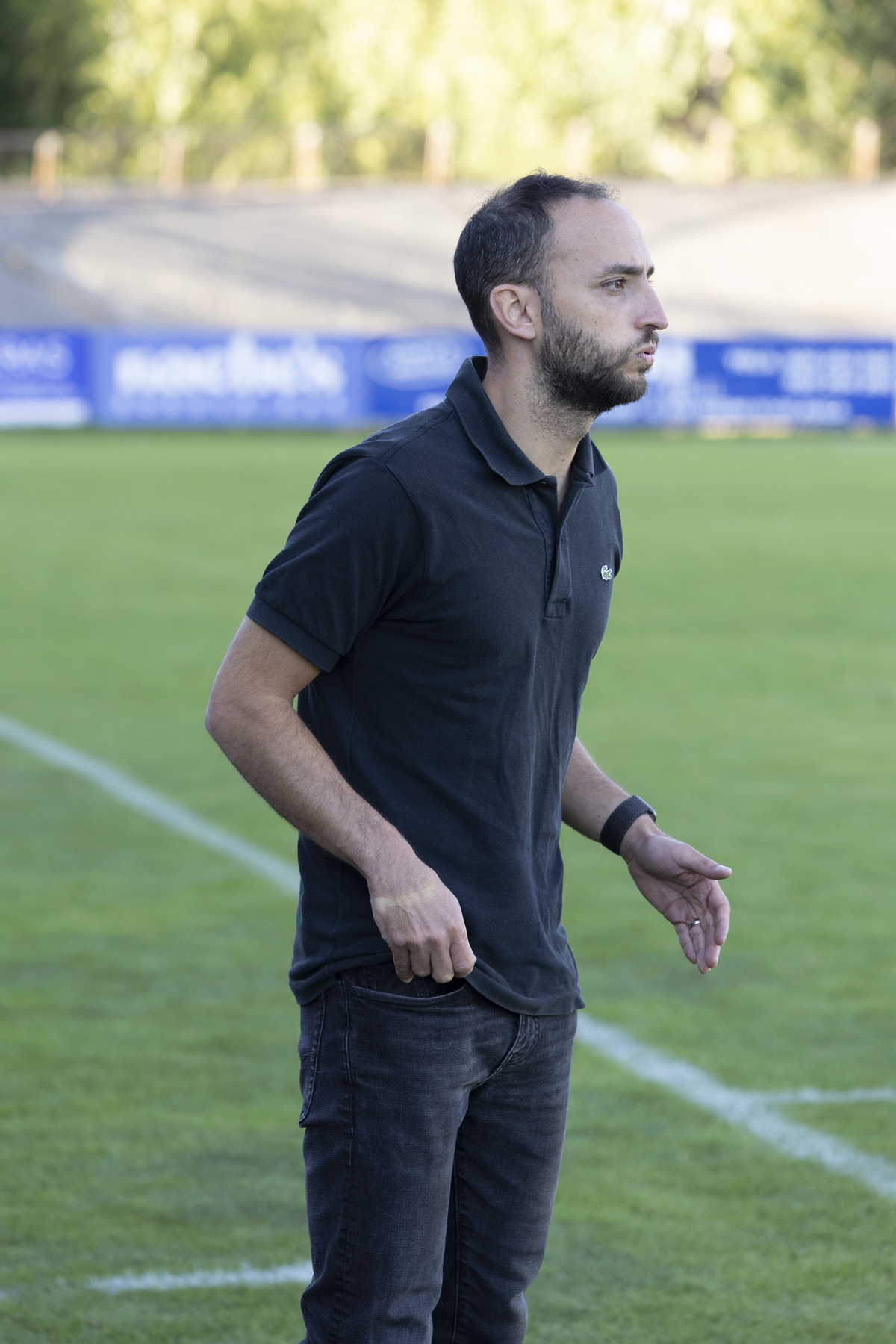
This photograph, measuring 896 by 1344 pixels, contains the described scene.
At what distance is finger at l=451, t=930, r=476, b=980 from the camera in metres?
2.69

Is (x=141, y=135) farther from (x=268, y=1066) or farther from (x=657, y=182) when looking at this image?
(x=268, y=1066)

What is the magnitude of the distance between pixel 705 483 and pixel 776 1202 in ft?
66.3

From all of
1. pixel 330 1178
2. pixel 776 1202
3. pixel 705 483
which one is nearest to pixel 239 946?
pixel 776 1202

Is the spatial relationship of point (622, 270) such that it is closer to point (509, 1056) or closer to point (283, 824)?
point (509, 1056)

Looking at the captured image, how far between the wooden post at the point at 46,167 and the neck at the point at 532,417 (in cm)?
4096

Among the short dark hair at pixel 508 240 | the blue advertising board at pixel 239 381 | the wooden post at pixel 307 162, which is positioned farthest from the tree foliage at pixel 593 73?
the short dark hair at pixel 508 240

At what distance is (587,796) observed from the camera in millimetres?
3301

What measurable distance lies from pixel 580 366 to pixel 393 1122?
1.07 m

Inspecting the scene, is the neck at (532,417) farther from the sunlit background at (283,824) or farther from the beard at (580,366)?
the sunlit background at (283,824)

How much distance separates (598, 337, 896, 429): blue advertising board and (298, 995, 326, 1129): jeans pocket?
31.0 m

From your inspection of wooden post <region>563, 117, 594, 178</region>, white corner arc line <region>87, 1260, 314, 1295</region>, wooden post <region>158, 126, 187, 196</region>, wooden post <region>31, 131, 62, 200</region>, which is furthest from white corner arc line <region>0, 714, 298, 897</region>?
wooden post <region>158, 126, 187, 196</region>

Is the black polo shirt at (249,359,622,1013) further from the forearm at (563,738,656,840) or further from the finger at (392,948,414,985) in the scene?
the forearm at (563,738,656,840)

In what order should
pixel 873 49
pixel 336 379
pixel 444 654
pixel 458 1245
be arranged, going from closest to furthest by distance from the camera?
pixel 444 654 < pixel 458 1245 < pixel 336 379 < pixel 873 49

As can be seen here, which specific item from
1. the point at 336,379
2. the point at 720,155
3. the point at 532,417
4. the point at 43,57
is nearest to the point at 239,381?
the point at 336,379
